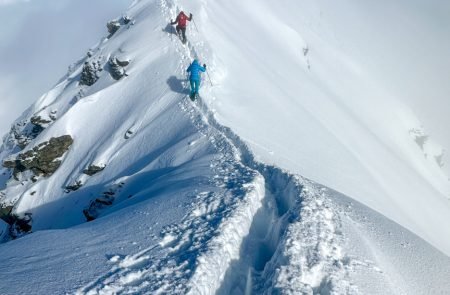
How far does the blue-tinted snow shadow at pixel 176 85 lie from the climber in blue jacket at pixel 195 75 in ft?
4.52

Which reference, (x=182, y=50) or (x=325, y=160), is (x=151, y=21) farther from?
(x=325, y=160)

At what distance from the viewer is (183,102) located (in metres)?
20.4

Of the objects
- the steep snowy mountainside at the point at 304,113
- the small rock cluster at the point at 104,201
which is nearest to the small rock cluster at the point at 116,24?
the steep snowy mountainside at the point at 304,113

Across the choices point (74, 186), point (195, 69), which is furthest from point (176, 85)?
point (74, 186)

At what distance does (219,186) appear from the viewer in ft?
36.6

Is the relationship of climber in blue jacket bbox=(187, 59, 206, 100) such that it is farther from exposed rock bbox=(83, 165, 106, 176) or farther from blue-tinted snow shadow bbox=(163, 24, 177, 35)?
blue-tinted snow shadow bbox=(163, 24, 177, 35)

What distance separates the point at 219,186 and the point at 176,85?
11842 millimetres

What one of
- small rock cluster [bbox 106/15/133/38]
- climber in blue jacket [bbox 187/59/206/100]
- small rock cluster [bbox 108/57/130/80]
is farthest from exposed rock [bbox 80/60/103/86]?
climber in blue jacket [bbox 187/59/206/100]

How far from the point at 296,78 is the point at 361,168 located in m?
10.7

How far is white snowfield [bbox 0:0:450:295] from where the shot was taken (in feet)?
26.5

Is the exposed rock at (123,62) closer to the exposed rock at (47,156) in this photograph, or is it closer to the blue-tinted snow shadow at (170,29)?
the blue-tinted snow shadow at (170,29)

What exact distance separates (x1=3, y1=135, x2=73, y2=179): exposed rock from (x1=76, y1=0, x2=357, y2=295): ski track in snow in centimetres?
1562

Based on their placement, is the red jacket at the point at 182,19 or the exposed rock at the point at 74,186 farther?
the red jacket at the point at 182,19

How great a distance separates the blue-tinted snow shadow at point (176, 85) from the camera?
847 inches
